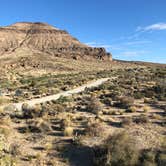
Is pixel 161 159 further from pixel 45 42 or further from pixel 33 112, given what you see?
pixel 45 42

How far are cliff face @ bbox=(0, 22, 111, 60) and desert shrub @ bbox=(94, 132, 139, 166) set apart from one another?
9946 centimetres

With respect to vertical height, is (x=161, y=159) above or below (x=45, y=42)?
below

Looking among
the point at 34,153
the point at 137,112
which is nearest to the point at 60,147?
the point at 34,153

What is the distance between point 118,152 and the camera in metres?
11.2

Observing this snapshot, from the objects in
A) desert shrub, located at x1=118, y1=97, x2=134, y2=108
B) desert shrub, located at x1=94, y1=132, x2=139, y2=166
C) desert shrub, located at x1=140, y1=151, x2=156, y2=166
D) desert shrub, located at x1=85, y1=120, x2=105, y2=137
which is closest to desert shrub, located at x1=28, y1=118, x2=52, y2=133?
desert shrub, located at x1=85, y1=120, x2=105, y2=137

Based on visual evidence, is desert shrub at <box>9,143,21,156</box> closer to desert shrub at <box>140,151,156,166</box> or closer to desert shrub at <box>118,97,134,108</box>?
desert shrub at <box>140,151,156,166</box>

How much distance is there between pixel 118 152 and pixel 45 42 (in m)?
128

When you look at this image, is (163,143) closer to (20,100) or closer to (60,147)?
(60,147)

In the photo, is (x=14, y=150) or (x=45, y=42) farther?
(x=45, y=42)

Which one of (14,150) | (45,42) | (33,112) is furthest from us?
(45,42)

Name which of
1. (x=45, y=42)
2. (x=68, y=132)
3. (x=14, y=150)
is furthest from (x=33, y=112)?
(x=45, y=42)

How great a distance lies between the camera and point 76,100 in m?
25.8

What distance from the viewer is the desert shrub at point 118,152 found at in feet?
35.6

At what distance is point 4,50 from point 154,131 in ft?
346
